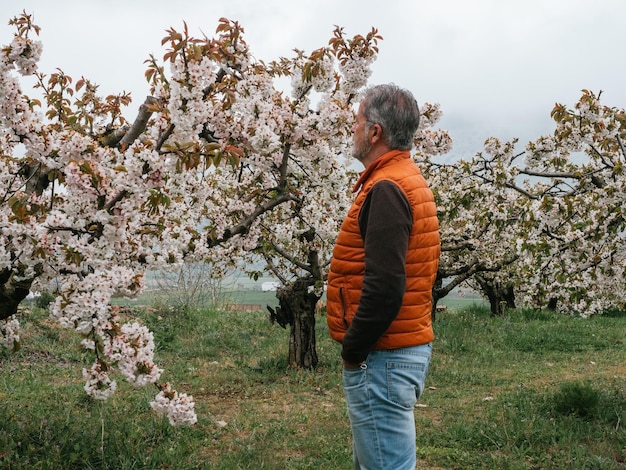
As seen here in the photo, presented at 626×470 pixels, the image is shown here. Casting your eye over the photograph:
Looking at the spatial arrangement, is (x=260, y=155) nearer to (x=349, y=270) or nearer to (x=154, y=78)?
(x=154, y=78)

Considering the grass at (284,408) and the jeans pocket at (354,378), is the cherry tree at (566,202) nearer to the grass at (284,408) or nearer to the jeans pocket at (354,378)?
the grass at (284,408)

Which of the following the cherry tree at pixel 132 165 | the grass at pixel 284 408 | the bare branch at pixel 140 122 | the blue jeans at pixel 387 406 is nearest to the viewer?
the blue jeans at pixel 387 406

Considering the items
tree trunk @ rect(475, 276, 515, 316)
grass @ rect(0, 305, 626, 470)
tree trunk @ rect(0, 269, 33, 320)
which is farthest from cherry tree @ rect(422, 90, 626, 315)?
tree trunk @ rect(475, 276, 515, 316)

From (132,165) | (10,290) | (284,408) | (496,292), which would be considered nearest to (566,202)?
(284,408)

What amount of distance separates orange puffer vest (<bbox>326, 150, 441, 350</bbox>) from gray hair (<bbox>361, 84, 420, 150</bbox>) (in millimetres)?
75

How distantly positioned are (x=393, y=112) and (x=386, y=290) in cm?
79

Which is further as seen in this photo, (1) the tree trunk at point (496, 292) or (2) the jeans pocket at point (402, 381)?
(1) the tree trunk at point (496, 292)

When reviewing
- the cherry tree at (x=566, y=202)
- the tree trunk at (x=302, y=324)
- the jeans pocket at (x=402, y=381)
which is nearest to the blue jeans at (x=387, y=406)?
the jeans pocket at (x=402, y=381)

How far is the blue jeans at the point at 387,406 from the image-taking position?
2.26m

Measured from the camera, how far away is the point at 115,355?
2969 millimetres

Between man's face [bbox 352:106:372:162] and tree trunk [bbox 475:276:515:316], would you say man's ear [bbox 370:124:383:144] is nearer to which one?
man's face [bbox 352:106:372:162]

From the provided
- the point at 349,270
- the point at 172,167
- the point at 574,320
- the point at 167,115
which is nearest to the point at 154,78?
the point at 167,115

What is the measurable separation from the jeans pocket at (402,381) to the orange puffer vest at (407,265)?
0.09 meters

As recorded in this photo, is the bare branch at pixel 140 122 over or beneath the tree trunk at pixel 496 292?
over
